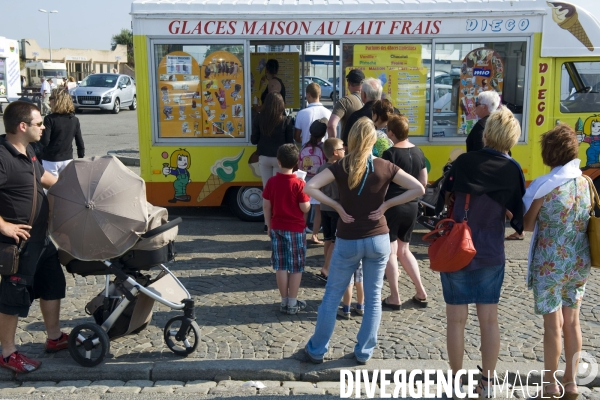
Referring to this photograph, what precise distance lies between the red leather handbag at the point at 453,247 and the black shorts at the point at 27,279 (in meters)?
2.72

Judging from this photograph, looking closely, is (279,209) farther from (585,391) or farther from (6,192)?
(585,391)

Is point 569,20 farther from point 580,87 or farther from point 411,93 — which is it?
point 411,93

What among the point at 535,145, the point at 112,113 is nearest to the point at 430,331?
the point at 535,145

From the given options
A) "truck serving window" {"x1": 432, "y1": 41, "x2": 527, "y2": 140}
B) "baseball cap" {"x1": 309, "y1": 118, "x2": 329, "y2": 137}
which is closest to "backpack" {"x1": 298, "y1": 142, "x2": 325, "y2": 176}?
"baseball cap" {"x1": 309, "y1": 118, "x2": 329, "y2": 137}

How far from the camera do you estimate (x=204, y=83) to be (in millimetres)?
8578

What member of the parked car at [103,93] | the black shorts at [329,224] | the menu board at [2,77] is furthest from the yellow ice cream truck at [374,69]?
the menu board at [2,77]

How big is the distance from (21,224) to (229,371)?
177 centimetres

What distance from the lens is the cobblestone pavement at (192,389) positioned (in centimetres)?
452

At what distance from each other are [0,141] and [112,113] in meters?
24.7

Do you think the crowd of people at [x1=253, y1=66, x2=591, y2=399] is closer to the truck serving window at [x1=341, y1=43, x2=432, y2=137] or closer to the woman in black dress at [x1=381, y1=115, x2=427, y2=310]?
the woman in black dress at [x1=381, y1=115, x2=427, y2=310]

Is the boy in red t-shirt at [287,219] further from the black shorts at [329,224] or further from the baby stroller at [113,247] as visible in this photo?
the baby stroller at [113,247]

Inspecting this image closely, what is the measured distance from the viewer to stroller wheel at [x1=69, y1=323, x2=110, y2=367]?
4699 mm

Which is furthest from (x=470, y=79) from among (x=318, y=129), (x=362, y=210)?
(x=362, y=210)

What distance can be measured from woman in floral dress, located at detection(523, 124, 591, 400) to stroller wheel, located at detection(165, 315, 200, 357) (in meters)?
2.41
